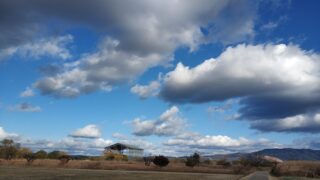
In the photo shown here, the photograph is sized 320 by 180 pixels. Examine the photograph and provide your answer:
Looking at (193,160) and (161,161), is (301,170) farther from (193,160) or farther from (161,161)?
(193,160)

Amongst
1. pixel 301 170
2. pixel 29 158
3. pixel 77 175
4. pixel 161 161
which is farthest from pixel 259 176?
pixel 29 158

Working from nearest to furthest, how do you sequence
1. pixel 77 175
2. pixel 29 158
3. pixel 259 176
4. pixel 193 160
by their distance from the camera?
1. pixel 77 175
2. pixel 259 176
3. pixel 29 158
4. pixel 193 160

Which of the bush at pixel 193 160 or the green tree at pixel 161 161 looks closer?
the green tree at pixel 161 161

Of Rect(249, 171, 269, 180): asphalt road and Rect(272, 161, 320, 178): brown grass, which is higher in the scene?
Rect(272, 161, 320, 178): brown grass

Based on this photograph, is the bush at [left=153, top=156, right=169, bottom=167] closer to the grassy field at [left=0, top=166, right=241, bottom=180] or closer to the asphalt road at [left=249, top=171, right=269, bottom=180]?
the asphalt road at [left=249, top=171, right=269, bottom=180]

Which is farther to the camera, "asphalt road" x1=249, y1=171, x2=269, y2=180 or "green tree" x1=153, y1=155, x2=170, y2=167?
"green tree" x1=153, y1=155, x2=170, y2=167

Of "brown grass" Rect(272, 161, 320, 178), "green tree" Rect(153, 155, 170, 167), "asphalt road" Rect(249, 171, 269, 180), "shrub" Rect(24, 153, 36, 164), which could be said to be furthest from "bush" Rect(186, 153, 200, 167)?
"asphalt road" Rect(249, 171, 269, 180)

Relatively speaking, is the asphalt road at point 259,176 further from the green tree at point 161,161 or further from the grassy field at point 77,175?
the green tree at point 161,161

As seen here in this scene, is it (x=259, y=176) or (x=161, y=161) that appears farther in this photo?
(x=161, y=161)

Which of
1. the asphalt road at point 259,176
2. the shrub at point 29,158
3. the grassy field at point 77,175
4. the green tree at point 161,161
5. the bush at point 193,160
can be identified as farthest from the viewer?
the bush at point 193,160


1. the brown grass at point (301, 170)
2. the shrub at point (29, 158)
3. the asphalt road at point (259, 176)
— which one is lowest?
the asphalt road at point (259, 176)

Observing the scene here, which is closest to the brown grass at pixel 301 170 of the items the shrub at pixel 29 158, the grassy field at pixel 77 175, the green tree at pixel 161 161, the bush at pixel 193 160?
the grassy field at pixel 77 175

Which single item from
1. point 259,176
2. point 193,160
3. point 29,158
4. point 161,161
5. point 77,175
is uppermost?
point 29,158

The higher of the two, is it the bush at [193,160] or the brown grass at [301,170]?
the bush at [193,160]
